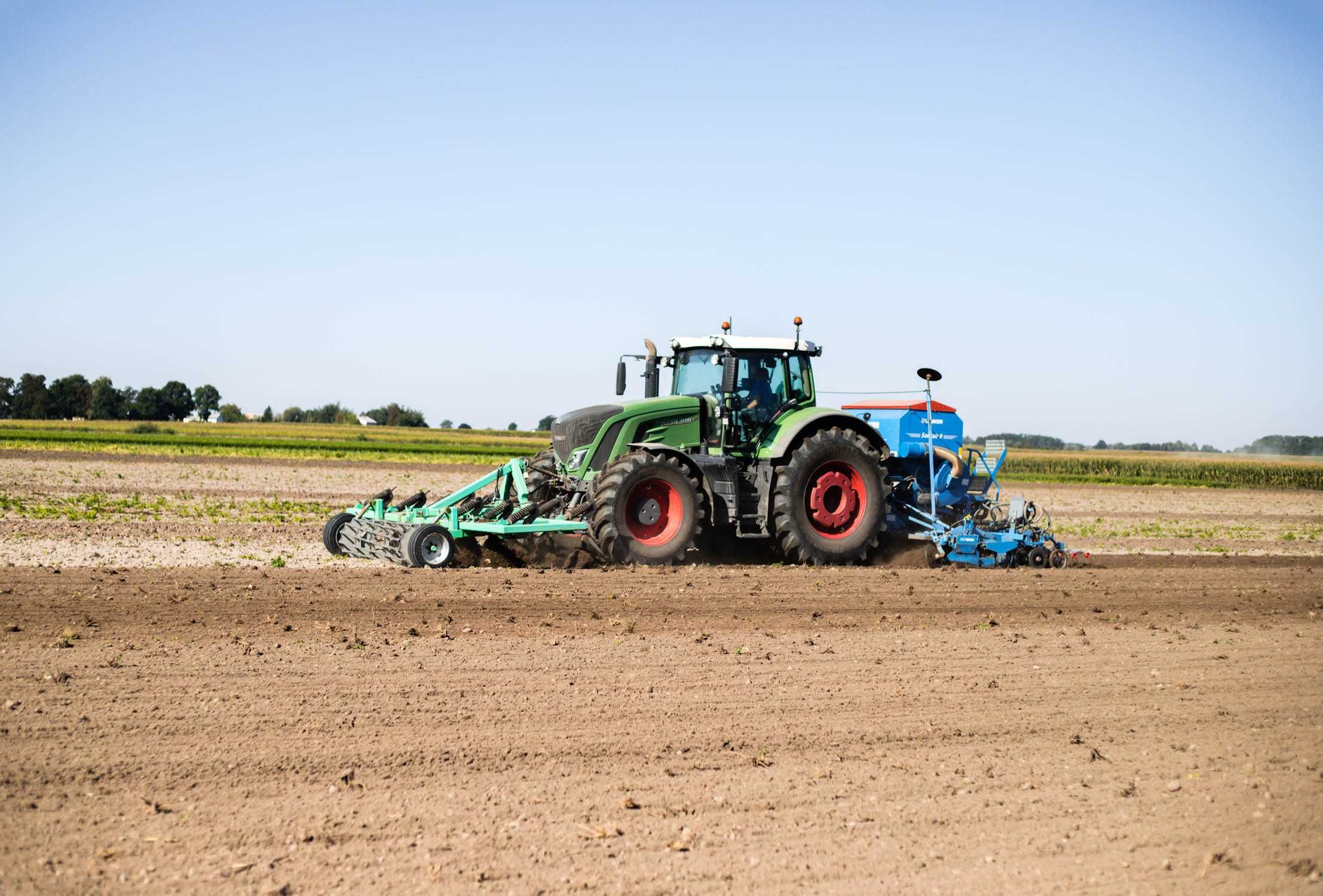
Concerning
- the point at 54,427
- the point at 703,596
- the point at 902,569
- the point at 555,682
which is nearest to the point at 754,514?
the point at 902,569

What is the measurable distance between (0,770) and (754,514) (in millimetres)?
8314

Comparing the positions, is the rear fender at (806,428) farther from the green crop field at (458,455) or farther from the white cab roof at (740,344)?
the green crop field at (458,455)

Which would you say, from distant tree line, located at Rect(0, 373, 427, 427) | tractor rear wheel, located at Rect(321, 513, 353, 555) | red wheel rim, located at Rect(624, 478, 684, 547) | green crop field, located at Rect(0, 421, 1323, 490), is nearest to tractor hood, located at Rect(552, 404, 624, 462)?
red wheel rim, located at Rect(624, 478, 684, 547)

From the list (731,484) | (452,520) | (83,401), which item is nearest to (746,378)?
(731,484)

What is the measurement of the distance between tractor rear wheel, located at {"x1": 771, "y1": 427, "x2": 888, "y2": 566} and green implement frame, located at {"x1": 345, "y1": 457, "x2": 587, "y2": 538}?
2.27 meters

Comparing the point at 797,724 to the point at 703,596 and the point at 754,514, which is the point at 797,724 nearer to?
the point at 703,596

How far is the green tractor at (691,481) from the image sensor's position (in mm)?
11398

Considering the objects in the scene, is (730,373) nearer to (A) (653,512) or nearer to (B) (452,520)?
(A) (653,512)

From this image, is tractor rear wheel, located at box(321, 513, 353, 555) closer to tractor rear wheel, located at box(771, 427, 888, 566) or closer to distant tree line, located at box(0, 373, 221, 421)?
tractor rear wheel, located at box(771, 427, 888, 566)

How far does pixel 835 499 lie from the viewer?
1240 cm

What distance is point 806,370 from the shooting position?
12.9m

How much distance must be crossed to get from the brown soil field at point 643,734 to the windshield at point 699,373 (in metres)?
2.46

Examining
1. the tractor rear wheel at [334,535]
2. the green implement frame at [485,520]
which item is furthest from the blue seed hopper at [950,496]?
the tractor rear wheel at [334,535]

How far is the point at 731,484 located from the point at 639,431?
1.15 m
